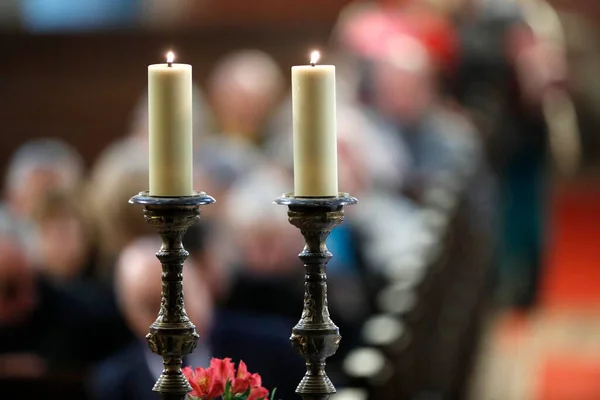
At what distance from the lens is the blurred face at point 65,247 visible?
252 inches

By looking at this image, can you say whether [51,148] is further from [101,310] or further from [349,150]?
[101,310]

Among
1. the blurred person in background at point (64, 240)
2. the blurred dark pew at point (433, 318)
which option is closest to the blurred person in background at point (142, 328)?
the blurred dark pew at point (433, 318)

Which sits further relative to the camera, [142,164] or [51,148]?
[51,148]

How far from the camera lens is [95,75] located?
480 inches

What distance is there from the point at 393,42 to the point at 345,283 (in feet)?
15.3

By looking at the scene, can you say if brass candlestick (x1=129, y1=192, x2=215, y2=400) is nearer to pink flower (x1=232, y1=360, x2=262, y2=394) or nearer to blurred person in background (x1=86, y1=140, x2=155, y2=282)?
pink flower (x1=232, y1=360, x2=262, y2=394)

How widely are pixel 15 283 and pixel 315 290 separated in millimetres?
3634

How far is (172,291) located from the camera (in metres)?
2.09

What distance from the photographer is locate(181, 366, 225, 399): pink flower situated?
1987 millimetres

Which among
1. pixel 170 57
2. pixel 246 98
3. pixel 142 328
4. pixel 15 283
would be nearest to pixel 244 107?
pixel 246 98

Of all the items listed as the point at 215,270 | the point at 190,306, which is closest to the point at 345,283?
the point at 215,270

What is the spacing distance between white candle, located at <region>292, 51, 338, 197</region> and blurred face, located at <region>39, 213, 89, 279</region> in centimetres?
430

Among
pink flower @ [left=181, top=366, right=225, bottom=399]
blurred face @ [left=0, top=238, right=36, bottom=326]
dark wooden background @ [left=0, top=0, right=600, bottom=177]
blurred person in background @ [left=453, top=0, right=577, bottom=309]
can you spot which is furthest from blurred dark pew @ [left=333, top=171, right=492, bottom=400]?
dark wooden background @ [left=0, top=0, right=600, bottom=177]

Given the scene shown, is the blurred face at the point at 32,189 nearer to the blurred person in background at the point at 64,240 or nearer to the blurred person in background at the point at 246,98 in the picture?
the blurred person in background at the point at 64,240
